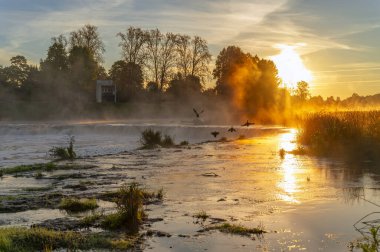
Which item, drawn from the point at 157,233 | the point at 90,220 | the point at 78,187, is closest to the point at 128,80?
the point at 78,187

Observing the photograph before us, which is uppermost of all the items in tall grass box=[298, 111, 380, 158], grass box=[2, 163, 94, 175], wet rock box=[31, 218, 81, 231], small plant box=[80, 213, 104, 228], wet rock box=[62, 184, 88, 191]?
tall grass box=[298, 111, 380, 158]

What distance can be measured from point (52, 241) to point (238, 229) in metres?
3.14

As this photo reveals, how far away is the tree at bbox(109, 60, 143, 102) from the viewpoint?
8300 centimetres

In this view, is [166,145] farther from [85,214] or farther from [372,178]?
[85,214]

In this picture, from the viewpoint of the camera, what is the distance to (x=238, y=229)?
905cm

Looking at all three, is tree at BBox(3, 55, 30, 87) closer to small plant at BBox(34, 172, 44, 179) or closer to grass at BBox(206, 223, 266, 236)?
small plant at BBox(34, 172, 44, 179)

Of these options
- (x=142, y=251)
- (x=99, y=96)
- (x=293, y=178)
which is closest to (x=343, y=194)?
(x=293, y=178)

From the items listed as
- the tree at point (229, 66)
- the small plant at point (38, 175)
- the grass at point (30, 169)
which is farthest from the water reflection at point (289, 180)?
the tree at point (229, 66)

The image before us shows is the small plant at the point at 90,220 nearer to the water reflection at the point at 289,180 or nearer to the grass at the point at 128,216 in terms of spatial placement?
the grass at the point at 128,216

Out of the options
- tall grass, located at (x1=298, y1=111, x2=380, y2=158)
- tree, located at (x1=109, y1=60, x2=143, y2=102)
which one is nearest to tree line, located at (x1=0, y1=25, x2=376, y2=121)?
tree, located at (x1=109, y1=60, x2=143, y2=102)

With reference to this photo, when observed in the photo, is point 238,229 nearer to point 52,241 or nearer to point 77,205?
point 52,241

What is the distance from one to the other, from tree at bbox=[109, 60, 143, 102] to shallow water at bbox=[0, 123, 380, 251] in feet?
189

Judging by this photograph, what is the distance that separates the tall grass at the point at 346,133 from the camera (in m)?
23.1

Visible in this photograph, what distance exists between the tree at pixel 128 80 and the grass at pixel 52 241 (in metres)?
74.9
